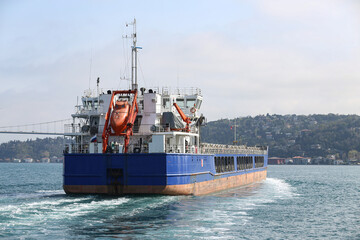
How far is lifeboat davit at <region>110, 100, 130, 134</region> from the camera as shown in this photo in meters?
32.9

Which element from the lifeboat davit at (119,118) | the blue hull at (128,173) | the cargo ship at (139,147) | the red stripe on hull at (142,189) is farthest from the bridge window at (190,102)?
the lifeboat davit at (119,118)

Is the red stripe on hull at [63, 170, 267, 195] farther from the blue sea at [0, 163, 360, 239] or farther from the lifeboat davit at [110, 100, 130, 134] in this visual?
the lifeboat davit at [110, 100, 130, 134]

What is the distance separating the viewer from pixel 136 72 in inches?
1470

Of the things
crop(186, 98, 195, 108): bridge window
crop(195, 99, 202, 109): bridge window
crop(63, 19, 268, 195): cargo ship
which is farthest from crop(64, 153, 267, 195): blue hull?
crop(195, 99, 202, 109): bridge window

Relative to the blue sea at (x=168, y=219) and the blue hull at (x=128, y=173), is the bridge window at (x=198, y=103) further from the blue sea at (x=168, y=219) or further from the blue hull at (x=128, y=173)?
the blue sea at (x=168, y=219)

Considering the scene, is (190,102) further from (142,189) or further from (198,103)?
(142,189)

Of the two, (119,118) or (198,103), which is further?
(198,103)

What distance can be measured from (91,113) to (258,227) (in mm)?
17206

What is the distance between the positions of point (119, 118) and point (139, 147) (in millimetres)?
2532

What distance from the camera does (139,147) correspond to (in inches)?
1330

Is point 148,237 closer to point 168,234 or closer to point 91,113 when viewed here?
point 168,234

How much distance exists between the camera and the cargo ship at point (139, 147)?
1229 inches

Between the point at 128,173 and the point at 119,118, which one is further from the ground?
the point at 119,118

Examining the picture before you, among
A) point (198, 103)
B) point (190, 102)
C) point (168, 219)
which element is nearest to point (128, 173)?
point (168, 219)
